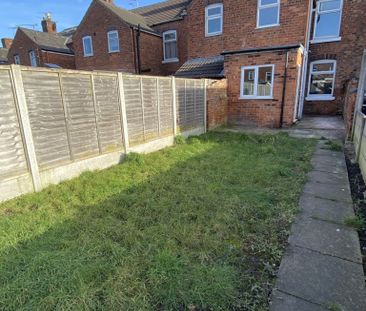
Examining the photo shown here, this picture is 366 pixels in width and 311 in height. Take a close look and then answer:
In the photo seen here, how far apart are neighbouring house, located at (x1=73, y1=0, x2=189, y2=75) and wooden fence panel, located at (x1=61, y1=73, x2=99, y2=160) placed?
1141cm

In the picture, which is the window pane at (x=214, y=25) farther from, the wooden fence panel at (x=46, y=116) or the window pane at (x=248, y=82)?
the wooden fence panel at (x=46, y=116)

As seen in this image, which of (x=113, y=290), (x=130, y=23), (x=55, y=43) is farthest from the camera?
(x=55, y=43)

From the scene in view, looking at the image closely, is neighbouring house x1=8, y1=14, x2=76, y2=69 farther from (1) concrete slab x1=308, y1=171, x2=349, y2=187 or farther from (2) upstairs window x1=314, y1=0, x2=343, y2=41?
(1) concrete slab x1=308, y1=171, x2=349, y2=187

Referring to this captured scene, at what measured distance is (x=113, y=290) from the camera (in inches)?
76.0

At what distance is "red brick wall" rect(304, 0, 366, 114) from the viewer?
432 inches

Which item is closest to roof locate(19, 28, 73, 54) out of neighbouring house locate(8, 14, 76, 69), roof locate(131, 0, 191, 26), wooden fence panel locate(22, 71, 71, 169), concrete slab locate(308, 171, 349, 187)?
neighbouring house locate(8, 14, 76, 69)

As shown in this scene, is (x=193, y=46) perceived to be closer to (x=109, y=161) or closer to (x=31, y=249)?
(x=109, y=161)

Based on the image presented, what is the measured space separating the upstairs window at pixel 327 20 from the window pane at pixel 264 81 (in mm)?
5279

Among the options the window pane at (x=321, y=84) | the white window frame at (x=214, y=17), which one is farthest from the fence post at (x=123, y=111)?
the window pane at (x=321, y=84)

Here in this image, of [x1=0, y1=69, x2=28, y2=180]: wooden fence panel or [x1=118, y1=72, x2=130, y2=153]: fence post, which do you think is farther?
[x1=118, y1=72, x2=130, y2=153]: fence post

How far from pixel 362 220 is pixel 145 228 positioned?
2772 millimetres

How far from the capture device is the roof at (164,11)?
15.5 m

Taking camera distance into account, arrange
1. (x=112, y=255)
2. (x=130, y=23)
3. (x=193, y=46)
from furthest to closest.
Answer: (x=130, y=23), (x=193, y=46), (x=112, y=255)

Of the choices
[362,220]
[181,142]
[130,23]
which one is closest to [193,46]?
[130,23]
